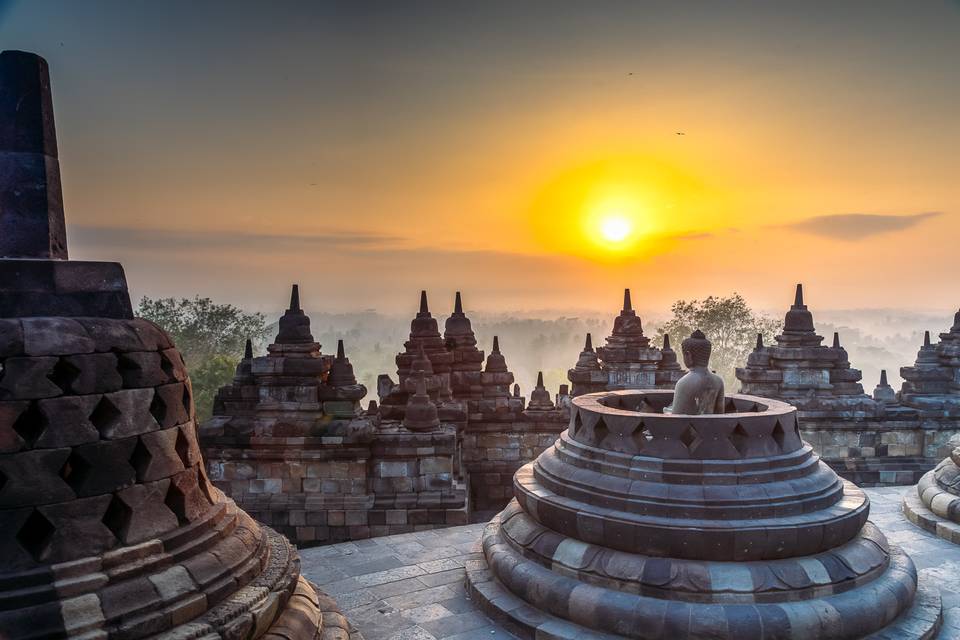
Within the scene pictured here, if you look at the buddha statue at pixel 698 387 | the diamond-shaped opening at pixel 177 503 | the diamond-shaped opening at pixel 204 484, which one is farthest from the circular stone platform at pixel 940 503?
the diamond-shaped opening at pixel 177 503

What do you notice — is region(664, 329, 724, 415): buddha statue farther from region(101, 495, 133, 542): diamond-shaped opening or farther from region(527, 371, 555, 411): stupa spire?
region(527, 371, 555, 411): stupa spire

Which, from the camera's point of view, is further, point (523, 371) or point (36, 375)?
point (523, 371)

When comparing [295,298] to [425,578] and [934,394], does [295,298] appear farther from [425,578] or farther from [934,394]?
[934,394]

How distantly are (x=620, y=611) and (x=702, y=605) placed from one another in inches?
27.2

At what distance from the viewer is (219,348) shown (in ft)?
112

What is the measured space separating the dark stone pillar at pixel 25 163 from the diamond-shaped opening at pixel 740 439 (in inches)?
229

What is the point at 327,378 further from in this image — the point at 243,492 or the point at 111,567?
the point at 111,567

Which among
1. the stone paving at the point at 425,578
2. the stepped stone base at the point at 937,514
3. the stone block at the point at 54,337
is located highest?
the stone block at the point at 54,337

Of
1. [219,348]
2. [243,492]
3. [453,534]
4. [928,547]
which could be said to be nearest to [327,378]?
[243,492]

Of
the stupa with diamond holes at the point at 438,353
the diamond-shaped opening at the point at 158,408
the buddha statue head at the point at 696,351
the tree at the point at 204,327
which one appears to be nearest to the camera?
the diamond-shaped opening at the point at 158,408

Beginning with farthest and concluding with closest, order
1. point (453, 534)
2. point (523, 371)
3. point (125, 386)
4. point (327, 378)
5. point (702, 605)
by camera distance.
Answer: point (523, 371) < point (327, 378) < point (453, 534) < point (702, 605) < point (125, 386)

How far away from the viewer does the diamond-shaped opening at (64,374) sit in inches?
159

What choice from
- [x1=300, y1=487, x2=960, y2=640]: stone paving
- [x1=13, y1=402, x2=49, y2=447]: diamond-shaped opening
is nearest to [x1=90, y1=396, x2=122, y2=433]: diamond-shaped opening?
[x1=13, y1=402, x2=49, y2=447]: diamond-shaped opening

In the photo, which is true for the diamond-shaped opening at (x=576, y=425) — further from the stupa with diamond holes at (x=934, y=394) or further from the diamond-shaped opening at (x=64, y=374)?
the stupa with diamond holes at (x=934, y=394)
